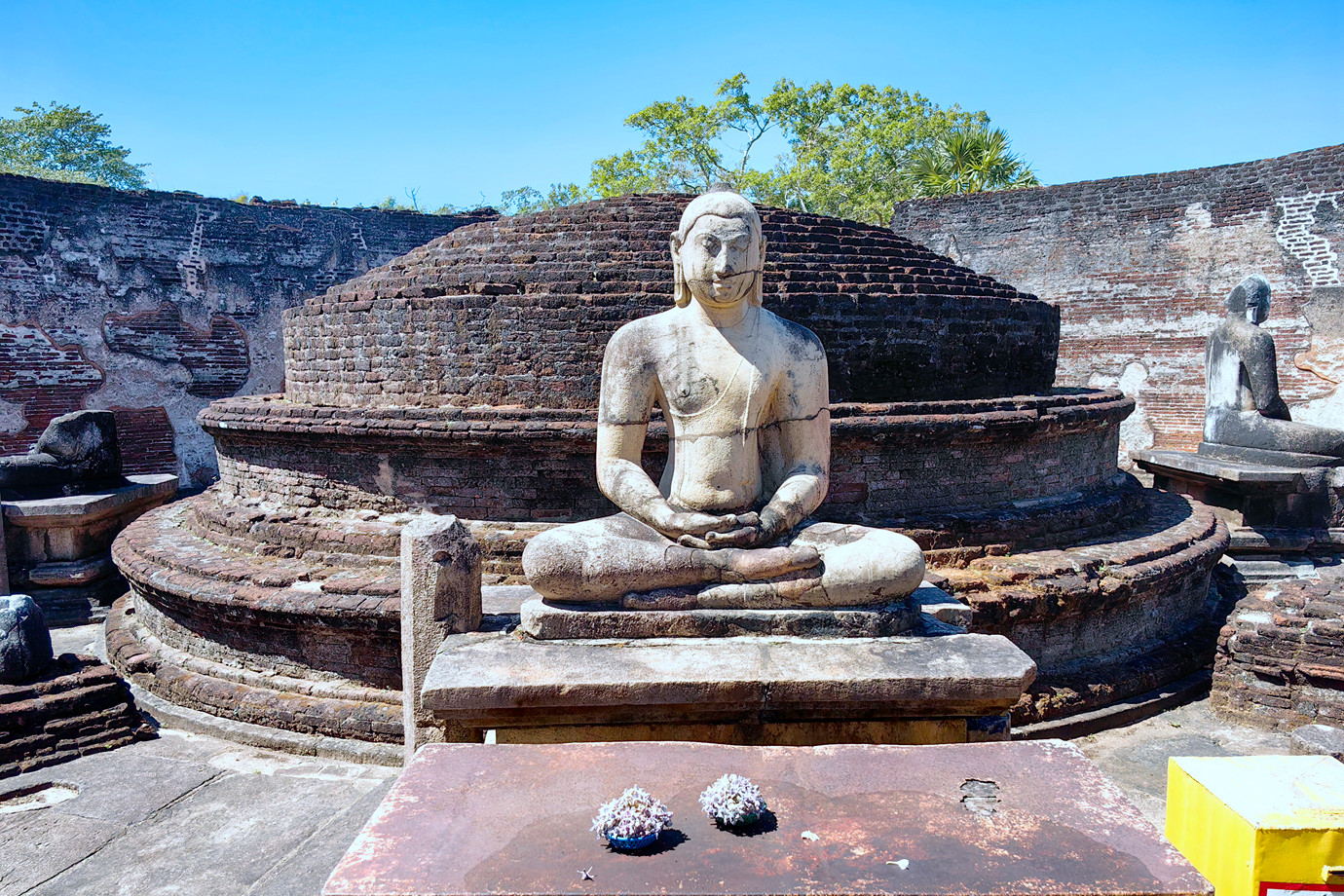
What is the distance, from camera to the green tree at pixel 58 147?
2622 cm

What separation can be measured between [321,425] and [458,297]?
131 cm

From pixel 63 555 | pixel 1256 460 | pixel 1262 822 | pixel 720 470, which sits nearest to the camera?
pixel 1262 822

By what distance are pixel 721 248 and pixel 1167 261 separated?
12.0 metres

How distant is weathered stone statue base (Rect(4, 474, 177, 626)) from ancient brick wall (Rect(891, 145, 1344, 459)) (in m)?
12.3

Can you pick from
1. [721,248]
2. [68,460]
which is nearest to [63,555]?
[68,460]

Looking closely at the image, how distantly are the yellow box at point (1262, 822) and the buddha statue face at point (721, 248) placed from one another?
90.8 inches

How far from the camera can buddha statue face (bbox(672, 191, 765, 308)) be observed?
3.55m

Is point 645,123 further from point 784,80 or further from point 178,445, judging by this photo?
point 178,445

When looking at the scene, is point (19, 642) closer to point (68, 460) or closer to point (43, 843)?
point (43, 843)

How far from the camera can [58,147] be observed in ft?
89.1

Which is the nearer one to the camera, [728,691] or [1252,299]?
[728,691]

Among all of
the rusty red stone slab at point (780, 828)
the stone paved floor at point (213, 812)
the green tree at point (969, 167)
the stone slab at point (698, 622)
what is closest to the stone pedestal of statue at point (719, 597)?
the stone slab at point (698, 622)

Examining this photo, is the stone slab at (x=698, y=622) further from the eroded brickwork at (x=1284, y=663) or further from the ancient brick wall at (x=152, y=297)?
the ancient brick wall at (x=152, y=297)

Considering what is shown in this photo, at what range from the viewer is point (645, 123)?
2359 cm
